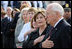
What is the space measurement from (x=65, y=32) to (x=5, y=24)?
5585 millimetres

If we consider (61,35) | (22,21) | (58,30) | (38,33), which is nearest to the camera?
(61,35)

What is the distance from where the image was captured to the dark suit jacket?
184 inches

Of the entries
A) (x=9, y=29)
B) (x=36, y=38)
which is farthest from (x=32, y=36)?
(x=9, y=29)

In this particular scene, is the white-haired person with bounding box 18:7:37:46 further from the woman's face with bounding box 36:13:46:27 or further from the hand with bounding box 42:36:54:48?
the hand with bounding box 42:36:54:48

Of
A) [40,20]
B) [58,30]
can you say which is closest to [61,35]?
[58,30]

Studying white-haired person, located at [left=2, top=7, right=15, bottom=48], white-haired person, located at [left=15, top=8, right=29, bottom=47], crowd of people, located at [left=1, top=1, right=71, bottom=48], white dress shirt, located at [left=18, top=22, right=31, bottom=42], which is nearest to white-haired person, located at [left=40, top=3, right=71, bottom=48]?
crowd of people, located at [left=1, top=1, right=71, bottom=48]

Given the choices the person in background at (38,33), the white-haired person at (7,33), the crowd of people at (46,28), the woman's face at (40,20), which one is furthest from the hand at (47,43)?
the white-haired person at (7,33)

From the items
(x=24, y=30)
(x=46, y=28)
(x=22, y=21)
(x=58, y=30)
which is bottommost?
(x=24, y=30)

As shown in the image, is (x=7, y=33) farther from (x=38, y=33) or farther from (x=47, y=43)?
(x=47, y=43)

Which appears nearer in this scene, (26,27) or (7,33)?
(26,27)

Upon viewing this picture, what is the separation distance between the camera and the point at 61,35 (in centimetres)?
475

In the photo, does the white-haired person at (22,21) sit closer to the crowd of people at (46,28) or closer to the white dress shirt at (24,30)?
the crowd of people at (46,28)

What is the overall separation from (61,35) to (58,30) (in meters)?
0.14

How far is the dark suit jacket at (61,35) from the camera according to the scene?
184 inches
